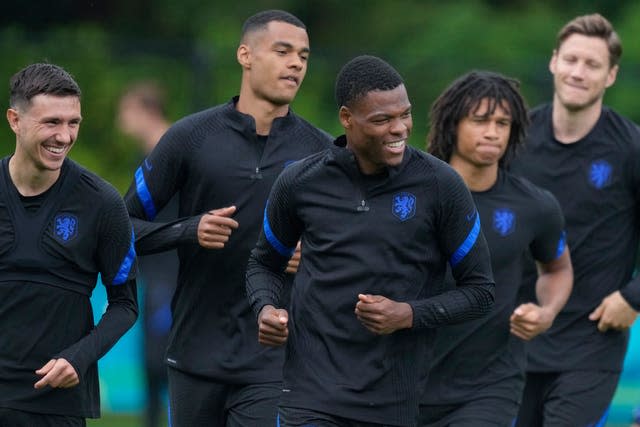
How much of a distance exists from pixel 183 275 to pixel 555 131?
7.89ft

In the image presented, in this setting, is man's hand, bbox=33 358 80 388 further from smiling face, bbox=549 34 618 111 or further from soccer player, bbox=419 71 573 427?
smiling face, bbox=549 34 618 111

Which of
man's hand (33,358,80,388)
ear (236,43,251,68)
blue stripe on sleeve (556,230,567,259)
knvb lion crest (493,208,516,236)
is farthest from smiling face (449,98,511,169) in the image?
man's hand (33,358,80,388)

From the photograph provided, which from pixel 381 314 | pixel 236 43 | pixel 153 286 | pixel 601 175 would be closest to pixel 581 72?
pixel 601 175

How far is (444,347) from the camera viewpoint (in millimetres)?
7473

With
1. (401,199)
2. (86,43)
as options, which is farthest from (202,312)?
(86,43)

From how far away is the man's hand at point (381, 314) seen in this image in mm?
6062

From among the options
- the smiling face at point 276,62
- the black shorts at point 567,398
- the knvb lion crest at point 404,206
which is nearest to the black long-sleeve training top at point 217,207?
the smiling face at point 276,62

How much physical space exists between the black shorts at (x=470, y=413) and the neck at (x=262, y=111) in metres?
1.51

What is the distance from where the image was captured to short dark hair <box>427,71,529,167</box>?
7.71 metres

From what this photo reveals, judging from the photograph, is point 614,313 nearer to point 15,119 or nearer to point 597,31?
point 597,31

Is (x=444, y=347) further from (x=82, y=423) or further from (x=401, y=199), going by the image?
(x=82, y=423)

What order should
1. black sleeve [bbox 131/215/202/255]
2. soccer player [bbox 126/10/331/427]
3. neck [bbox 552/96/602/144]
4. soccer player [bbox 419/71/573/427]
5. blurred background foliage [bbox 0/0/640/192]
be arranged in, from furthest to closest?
blurred background foliage [bbox 0/0/640/192] < neck [bbox 552/96/602/144] < soccer player [bbox 419/71/573/427] < soccer player [bbox 126/10/331/427] < black sleeve [bbox 131/215/202/255]

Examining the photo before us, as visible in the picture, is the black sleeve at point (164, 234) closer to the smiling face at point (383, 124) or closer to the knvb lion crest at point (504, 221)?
the smiling face at point (383, 124)

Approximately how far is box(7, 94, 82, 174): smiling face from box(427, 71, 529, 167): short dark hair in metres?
2.05
